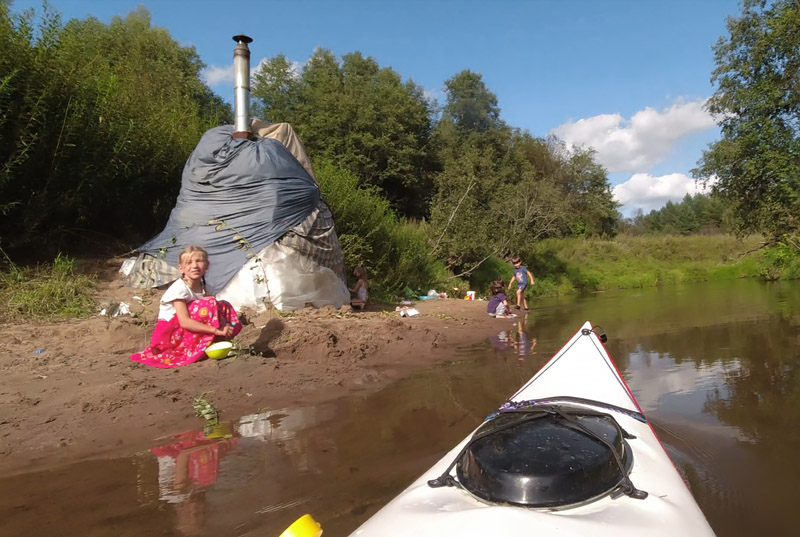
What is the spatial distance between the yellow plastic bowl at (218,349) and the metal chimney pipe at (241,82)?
5.27 meters

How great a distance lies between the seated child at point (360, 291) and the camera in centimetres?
1030

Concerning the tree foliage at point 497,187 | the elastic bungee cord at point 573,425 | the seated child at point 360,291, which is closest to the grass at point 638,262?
the tree foliage at point 497,187

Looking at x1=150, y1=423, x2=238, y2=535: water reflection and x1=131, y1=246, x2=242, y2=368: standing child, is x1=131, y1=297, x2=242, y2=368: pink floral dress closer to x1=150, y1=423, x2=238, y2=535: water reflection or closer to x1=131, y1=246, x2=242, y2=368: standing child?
x1=131, y1=246, x2=242, y2=368: standing child

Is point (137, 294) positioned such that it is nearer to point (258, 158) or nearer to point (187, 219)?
point (187, 219)

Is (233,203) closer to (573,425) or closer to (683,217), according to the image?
(573,425)

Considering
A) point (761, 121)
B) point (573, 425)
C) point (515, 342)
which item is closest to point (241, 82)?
point (515, 342)

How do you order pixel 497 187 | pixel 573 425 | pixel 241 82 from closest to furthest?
1. pixel 573 425
2. pixel 241 82
3. pixel 497 187

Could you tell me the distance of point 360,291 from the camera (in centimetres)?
1072

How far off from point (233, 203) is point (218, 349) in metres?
3.75

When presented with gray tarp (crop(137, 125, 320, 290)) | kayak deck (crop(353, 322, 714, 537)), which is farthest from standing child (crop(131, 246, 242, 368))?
kayak deck (crop(353, 322, 714, 537))

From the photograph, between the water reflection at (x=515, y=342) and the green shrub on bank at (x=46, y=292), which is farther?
the water reflection at (x=515, y=342)

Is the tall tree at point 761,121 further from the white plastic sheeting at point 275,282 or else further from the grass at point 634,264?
the white plastic sheeting at point 275,282

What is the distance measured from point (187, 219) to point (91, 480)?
5.87 m

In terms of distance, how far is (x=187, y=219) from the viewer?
27.8ft
